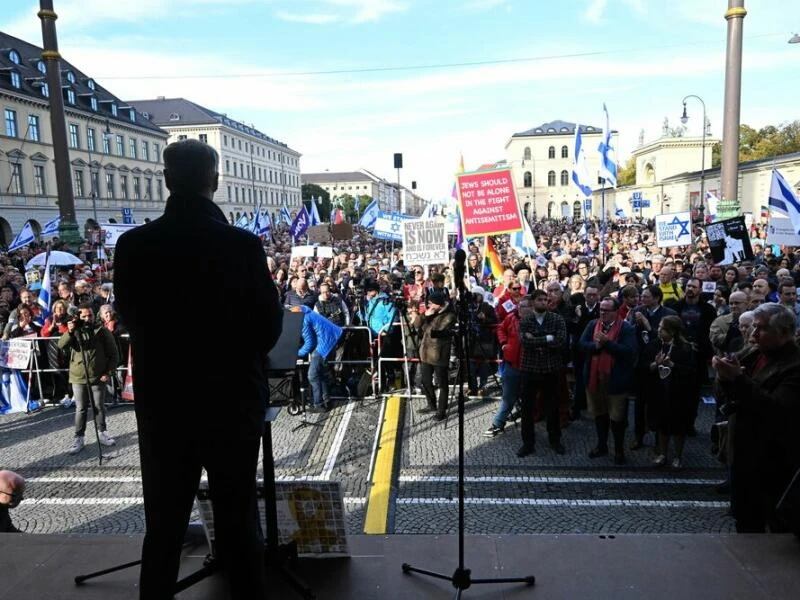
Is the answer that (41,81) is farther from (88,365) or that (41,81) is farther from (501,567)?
(501,567)

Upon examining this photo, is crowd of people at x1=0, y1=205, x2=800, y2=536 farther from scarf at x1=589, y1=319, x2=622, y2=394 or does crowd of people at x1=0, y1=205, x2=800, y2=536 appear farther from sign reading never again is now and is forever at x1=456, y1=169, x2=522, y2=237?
sign reading never again is now and is forever at x1=456, y1=169, x2=522, y2=237

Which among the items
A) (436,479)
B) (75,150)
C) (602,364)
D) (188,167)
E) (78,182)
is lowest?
(436,479)

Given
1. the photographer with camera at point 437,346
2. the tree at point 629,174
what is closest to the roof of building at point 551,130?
the tree at point 629,174

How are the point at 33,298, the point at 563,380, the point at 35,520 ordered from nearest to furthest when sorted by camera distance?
the point at 35,520 → the point at 563,380 → the point at 33,298

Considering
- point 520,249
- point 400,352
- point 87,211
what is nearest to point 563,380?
point 400,352

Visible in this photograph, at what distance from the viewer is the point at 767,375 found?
3.47m

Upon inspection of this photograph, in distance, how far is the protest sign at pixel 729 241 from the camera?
1098 cm

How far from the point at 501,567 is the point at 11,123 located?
5793cm

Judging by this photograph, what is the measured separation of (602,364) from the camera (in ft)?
21.3

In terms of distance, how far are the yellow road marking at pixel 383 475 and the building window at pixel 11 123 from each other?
53.1 metres

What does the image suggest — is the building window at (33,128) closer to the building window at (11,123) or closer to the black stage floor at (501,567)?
the building window at (11,123)

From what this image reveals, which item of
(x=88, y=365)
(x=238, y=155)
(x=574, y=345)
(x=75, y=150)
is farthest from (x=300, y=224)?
(x=238, y=155)

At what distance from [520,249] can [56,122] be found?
11390 mm

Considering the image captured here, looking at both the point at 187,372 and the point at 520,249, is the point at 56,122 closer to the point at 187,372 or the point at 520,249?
the point at 520,249
